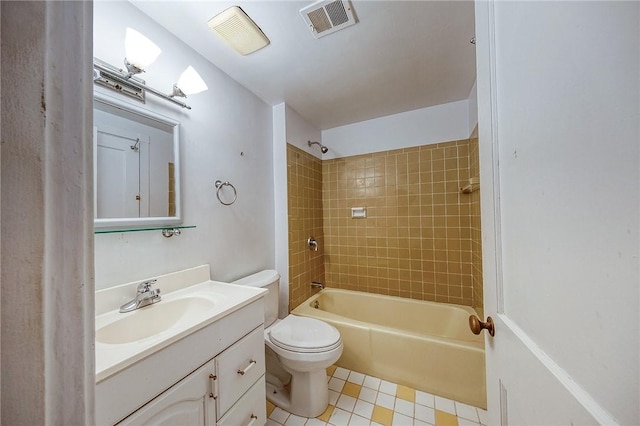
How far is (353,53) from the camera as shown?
138 centimetres

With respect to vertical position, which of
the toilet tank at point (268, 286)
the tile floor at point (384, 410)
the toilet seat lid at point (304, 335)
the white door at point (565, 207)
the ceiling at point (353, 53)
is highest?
the ceiling at point (353, 53)

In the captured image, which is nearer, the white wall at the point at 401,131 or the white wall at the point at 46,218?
the white wall at the point at 46,218

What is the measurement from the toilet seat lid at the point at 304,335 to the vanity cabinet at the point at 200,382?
0.21 meters

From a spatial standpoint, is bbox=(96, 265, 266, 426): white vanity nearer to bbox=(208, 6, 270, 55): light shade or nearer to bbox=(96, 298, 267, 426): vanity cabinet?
bbox=(96, 298, 267, 426): vanity cabinet

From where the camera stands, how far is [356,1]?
104 cm

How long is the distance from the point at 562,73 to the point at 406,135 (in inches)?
77.8

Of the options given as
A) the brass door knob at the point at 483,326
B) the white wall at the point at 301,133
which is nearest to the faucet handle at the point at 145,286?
the brass door knob at the point at 483,326

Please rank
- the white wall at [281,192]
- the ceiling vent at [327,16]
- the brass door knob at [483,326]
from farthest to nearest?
the white wall at [281,192], the ceiling vent at [327,16], the brass door knob at [483,326]

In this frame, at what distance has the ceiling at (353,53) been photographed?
1.08 metres

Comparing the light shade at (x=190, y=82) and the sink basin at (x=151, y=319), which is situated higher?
the light shade at (x=190, y=82)

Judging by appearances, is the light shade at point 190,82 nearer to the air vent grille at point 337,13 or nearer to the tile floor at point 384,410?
the air vent grille at point 337,13

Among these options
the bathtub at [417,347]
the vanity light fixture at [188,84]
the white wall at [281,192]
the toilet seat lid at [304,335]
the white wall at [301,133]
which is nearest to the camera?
the vanity light fixture at [188,84]

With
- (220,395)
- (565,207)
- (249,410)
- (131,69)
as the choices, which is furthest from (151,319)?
(565,207)

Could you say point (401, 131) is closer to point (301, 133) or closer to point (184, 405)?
point (301, 133)
